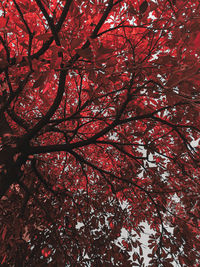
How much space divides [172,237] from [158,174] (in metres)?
1.22

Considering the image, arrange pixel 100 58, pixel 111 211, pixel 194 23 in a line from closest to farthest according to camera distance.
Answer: pixel 100 58 → pixel 194 23 → pixel 111 211

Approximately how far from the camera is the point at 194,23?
1.38 metres

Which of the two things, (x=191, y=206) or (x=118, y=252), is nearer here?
(x=118, y=252)

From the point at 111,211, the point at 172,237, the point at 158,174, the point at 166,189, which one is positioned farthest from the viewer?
the point at 111,211

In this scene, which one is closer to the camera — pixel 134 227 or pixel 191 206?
pixel 191 206

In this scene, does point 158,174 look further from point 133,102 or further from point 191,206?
point 133,102

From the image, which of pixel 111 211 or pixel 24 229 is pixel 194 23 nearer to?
pixel 24 229

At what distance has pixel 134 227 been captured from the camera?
4266mm

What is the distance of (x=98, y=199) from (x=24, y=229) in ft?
8.17

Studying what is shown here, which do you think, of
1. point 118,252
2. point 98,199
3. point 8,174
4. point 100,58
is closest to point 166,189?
point 118,252

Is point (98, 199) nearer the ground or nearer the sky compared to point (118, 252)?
nearer the sky

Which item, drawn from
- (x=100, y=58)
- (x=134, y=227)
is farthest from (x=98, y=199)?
(x=100, y=58)

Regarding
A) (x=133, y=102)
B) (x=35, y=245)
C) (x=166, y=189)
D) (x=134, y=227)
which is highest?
(x=133, y=102)

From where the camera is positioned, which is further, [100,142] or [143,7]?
[100,142]
